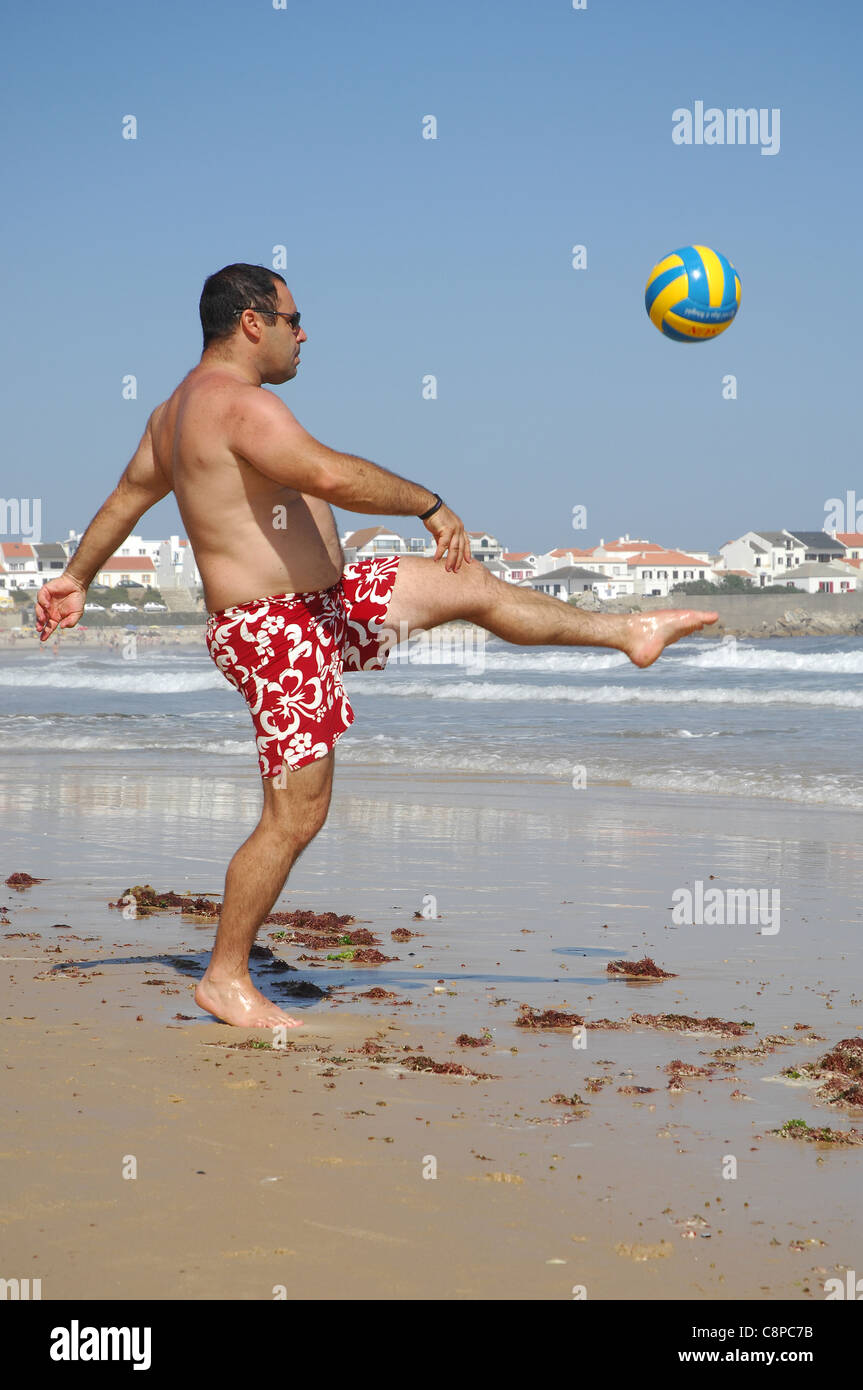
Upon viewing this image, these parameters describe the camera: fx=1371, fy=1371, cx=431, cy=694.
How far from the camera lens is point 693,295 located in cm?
697

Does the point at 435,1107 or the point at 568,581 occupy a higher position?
the point at 568,581

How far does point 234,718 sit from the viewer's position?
66.3 feet

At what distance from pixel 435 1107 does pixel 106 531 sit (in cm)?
229

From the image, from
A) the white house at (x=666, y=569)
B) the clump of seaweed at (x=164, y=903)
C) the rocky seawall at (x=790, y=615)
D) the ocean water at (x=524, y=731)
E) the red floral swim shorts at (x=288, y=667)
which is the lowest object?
the clump of seaweed at (x=164, y=903)

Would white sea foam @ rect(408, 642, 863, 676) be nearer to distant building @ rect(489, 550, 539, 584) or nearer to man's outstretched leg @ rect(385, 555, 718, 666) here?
man's outstretched leg @ rect(385, 555, 718, 666)

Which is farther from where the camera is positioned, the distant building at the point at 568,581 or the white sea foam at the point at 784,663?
the distant building at the point at 568,581

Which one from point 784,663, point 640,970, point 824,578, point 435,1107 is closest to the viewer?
point 435,1107

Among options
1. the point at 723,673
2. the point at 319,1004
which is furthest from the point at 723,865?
the point at 723,673

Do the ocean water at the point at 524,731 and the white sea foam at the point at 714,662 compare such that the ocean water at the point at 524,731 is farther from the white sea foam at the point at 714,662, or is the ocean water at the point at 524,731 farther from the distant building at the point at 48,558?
the distant building at the point at 48,558

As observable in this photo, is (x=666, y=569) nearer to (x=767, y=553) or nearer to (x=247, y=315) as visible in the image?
(x=767, y=553)

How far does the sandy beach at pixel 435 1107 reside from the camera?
2.40m

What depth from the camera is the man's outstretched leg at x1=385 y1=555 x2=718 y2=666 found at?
4195 mm

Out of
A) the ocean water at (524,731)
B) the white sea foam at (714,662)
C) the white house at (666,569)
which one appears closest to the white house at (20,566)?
the white house at (666,569)

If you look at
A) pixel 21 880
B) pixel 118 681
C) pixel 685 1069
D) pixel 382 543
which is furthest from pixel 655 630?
pixel 382 543
